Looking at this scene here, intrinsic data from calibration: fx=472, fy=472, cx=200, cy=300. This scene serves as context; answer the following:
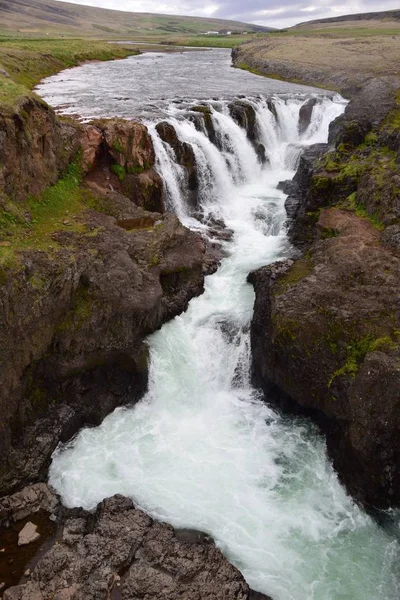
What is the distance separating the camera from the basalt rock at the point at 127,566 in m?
11.3

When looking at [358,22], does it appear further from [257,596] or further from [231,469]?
[257,596]

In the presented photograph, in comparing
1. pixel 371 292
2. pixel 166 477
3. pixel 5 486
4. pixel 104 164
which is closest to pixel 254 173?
pixel 104 164

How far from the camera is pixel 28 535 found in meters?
12.8

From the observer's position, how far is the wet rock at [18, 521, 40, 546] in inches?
496

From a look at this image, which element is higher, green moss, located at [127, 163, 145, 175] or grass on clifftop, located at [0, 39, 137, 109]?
grass on clifftop, located at [0, 39, 137, 109]

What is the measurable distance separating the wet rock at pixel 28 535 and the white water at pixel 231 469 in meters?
1.27

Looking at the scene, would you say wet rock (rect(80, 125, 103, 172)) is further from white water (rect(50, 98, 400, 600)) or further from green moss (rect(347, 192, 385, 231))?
green moss (rect(347, 192, 385, 231))

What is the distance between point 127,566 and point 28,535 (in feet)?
9.56

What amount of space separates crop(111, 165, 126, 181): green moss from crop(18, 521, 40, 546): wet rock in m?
16.8

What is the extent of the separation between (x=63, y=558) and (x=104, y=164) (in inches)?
732

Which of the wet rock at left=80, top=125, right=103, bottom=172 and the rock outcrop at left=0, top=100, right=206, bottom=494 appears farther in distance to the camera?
the wet rock at left=80, top=125, right=103, bottom=172

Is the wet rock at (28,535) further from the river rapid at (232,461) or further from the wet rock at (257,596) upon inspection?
the wet rock at (257,596)

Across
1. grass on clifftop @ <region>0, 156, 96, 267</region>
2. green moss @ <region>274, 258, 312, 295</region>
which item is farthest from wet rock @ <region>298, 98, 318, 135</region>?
→ green moss @ <region>274, 258, 312, 295</region>

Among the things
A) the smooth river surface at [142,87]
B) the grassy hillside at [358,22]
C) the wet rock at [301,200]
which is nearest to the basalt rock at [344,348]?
the wet rock at [301,200]
